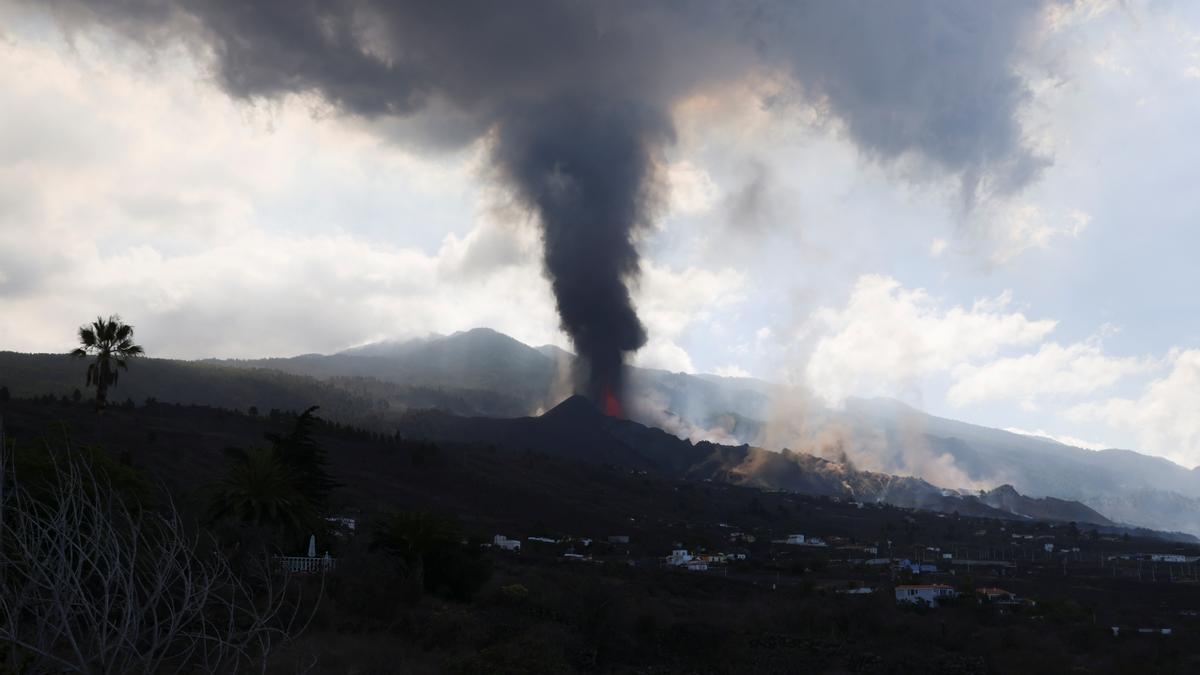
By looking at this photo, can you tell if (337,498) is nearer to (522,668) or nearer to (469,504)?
(469,504)

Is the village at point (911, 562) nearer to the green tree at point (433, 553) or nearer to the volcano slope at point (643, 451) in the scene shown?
the green tree at point (433, 553)

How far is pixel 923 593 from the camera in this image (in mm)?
62406

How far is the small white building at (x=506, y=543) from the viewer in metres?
70.8

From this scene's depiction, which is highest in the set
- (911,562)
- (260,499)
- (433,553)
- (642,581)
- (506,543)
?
(260,499)

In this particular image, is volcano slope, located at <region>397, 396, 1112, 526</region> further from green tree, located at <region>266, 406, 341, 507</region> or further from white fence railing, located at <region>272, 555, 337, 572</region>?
white fence railing, located at <region>272, 555, 337, 572</region>

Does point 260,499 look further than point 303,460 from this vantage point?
No

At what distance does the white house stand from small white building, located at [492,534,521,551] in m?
27.7

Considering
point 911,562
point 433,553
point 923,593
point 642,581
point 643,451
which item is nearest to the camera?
Answer: point 433,553

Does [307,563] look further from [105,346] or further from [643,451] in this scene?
[643,451]

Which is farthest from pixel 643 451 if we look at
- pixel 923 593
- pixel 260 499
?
pixel 260 499

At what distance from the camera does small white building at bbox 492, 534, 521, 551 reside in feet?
232

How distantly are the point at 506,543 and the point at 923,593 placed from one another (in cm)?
3064

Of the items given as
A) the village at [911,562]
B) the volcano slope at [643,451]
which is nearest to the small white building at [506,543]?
the village at [911,562]

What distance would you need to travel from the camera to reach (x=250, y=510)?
37344 mm
